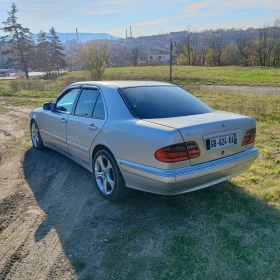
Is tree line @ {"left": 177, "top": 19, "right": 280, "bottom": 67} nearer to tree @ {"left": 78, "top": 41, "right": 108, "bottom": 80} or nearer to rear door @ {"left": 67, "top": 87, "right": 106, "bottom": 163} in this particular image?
tree @ {"left": 78, "top": 41, "right": 108, "bottom": 80}

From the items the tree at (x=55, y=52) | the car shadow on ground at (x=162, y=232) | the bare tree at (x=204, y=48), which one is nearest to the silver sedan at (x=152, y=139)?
the car shadow on ground at (x=162, y=232)

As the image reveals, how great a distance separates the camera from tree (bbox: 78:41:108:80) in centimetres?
2377

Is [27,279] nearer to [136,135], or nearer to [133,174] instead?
[133,174]

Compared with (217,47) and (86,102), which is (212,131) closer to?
(86,102)

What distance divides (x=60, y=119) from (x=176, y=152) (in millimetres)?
2672

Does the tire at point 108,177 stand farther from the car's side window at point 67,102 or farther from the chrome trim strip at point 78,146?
the car's side window at point 67,102

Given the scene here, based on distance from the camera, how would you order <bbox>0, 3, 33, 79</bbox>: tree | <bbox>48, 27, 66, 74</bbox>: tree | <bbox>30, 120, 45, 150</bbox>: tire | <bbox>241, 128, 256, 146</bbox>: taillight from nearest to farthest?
<bbox>241, 128, 256, 146</bbox>: taillight → <bbox>30, 120, 45, 150</bbox>: tire → <bbox>0, 3, 33, 79</bbox>: tree → <bbox>48, 27, 66, 74</bbox>: tree

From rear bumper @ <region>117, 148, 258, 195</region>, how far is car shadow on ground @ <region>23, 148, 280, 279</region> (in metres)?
0.41

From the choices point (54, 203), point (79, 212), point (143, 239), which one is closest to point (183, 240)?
point (143, 239)

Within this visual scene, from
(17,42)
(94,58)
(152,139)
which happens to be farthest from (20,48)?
(152,139)

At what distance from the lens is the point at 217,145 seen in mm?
3059

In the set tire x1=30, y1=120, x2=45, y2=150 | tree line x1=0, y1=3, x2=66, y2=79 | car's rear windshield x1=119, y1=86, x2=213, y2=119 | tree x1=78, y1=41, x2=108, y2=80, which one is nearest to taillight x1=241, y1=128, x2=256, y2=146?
car's rear windshield x1=119, y1=86, x2=213, y2=119

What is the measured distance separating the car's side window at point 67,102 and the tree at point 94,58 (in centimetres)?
1994

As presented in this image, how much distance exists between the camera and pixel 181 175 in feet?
9.17
